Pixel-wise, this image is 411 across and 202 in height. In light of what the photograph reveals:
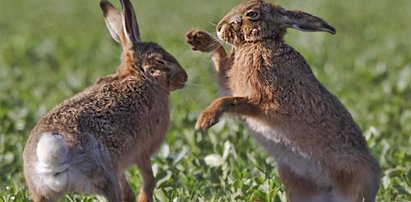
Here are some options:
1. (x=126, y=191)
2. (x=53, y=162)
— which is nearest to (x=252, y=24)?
(x=126, y=191)

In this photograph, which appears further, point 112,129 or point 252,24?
point 252,24

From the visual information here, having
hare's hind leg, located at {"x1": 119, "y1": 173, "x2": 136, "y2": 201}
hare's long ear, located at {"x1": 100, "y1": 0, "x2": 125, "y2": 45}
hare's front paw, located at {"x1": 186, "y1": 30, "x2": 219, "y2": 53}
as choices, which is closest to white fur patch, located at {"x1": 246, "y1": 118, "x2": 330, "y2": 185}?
hare's front paw, located at {"x1": 186, "y1": 30, "x2": 219, "y2": 53}

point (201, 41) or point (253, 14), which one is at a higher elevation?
point (253, 14)

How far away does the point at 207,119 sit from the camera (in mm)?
6316

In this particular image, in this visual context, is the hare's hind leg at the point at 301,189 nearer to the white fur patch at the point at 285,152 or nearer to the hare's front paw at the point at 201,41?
the white fur patch at the point at 285,152

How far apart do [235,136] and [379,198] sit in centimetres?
162

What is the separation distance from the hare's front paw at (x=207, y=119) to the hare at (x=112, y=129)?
1.23 ft

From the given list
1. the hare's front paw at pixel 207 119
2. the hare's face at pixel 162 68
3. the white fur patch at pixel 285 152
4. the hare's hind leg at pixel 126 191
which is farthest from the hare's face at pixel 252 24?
the hare's hind leg at pixel 126 191

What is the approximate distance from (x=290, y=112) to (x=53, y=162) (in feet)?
4.88

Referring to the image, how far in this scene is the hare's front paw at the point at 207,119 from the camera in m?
6.31

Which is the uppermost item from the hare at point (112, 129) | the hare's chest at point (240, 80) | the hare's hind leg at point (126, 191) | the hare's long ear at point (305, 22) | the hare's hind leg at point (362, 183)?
the hare's long ear at point (305, 22)

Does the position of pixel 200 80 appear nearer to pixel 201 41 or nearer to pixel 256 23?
pixel 201 41

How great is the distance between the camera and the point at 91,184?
576cm

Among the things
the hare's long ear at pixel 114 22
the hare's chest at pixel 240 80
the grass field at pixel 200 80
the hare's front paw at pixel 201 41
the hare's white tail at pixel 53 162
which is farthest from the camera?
the hare's long ear at pixel 114 22
